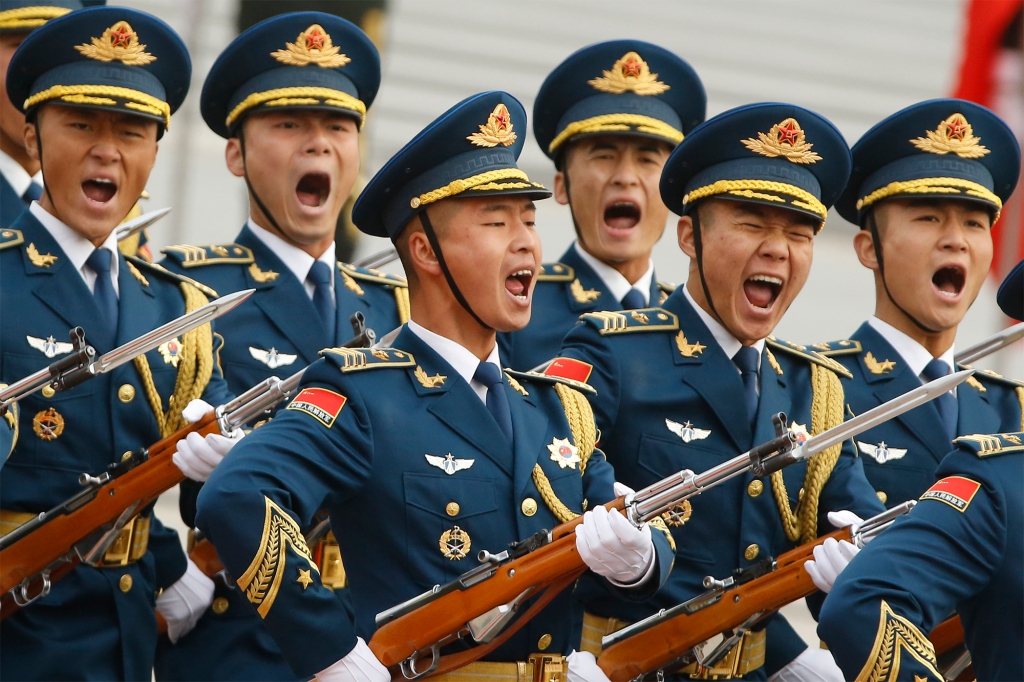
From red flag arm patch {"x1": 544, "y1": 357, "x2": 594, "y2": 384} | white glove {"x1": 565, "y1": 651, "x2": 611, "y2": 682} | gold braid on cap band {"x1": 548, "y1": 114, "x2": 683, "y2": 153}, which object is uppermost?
gold braid on cap band {"x1": 548, "y1": 114, "x2": 683, "y2": 153}

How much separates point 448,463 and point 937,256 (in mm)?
2481

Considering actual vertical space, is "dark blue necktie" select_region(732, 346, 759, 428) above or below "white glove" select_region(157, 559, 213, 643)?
above

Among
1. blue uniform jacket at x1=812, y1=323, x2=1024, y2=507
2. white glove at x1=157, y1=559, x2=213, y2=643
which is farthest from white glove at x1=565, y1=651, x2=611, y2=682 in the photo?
white glove at x1=157, y1=559, x2=213, y2=643

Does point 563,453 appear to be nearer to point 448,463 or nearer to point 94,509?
point 448,463

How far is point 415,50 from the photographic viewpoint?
18.2 meters

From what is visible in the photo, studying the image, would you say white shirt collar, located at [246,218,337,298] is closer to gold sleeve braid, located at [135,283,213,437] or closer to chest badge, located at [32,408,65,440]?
gold sleeve braid, located at [135,283,213,437]

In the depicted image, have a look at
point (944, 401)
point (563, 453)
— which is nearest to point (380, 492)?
point (563, 453)

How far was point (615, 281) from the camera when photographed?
298 inches

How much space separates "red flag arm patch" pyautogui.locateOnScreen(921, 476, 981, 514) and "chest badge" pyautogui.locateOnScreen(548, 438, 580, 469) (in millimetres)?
1079

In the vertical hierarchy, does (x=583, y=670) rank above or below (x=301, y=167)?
below

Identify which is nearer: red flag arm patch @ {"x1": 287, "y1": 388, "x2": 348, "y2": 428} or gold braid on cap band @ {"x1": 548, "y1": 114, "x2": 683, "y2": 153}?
red flag arm patch @ {"x1": 287, "y1": 388, "x2": 348, "y2": 428}

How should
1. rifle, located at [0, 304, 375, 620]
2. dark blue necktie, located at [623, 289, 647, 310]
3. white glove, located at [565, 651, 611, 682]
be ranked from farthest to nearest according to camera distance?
1. dark blue necktie, located at [623, 289, 647, 310]
2. rifle, located at [0, 304, 375, 620]
3. white glove, located at [565, 651, 611, 682]

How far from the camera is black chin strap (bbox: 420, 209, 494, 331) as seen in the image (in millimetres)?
5270

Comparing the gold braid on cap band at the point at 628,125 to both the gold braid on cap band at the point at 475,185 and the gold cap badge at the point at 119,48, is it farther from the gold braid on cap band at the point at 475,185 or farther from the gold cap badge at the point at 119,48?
the gold braid on cap band at the point at 475,185
